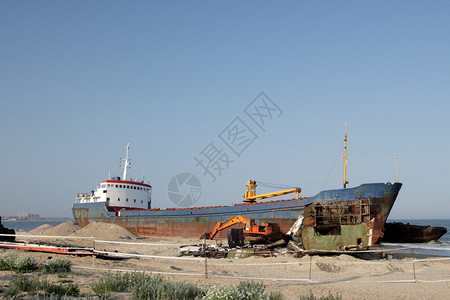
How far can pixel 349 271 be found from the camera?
13422mm

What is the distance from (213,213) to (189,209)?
9.75 ft

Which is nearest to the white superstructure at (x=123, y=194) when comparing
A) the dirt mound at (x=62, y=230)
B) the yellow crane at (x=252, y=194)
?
the dirt mound at (x=62, y=230)

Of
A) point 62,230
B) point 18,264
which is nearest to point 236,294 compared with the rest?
point 18,264

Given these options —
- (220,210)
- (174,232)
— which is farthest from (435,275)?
(174,232)

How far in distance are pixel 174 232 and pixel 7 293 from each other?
29146 mm

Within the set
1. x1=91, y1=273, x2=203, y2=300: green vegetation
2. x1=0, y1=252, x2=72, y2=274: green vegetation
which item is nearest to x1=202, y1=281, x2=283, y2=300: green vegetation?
x1=91, y1=273, x2=203, y2=300: green vegetation

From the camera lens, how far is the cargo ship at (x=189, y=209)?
2233 cm

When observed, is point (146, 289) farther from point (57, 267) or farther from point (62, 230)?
point (62, 230)

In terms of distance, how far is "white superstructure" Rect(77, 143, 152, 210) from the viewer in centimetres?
4181

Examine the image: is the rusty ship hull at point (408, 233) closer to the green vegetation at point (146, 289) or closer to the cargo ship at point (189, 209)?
the cargo ship at point (189, 209)

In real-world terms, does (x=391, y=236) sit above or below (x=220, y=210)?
below

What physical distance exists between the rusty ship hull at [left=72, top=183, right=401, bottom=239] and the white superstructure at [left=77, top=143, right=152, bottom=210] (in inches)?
36.6

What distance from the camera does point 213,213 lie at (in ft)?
105

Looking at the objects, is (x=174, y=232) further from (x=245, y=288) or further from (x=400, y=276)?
(x=245, y=288)
